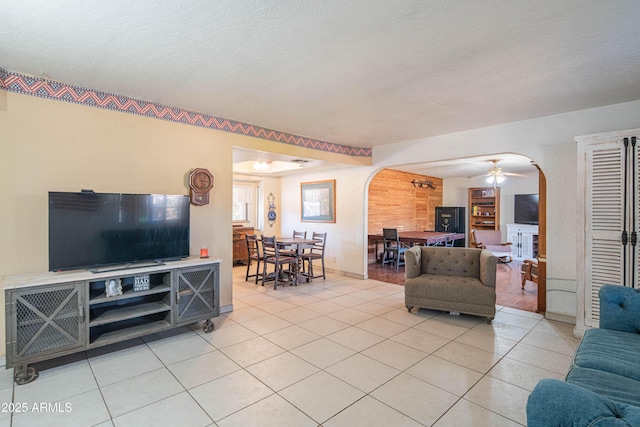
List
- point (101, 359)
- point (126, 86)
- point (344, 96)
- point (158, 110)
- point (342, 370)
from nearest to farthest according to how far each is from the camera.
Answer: point (342, 370)
point (101, 359)
point (126, 86)
point (344, 96)
point (158, 110)

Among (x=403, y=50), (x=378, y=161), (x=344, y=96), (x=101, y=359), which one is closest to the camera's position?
(x=403, y=50)

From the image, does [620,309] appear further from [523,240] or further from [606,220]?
[523,240]

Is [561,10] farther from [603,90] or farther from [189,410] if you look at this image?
[189,410]

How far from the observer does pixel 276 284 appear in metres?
5.14

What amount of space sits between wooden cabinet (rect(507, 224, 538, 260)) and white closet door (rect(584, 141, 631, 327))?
5.66 metres

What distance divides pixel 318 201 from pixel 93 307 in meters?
4.60

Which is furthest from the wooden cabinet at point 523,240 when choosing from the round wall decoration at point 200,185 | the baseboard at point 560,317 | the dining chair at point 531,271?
the round wall decoration at point 200,185

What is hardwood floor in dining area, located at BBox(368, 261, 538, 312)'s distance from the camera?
447 cm

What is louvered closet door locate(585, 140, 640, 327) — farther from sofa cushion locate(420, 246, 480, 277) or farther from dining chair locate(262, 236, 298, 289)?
dining chair locate(262, 236, 298, 289)

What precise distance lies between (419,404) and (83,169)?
3539 millimetres

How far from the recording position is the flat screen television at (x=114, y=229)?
265 centimetres

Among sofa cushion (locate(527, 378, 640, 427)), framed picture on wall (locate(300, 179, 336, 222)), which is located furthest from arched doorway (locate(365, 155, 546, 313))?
sofa cushion (locate(527, 378, 640, 427))

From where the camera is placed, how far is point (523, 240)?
8.33m

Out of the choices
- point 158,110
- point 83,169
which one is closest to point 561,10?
point 158,110
